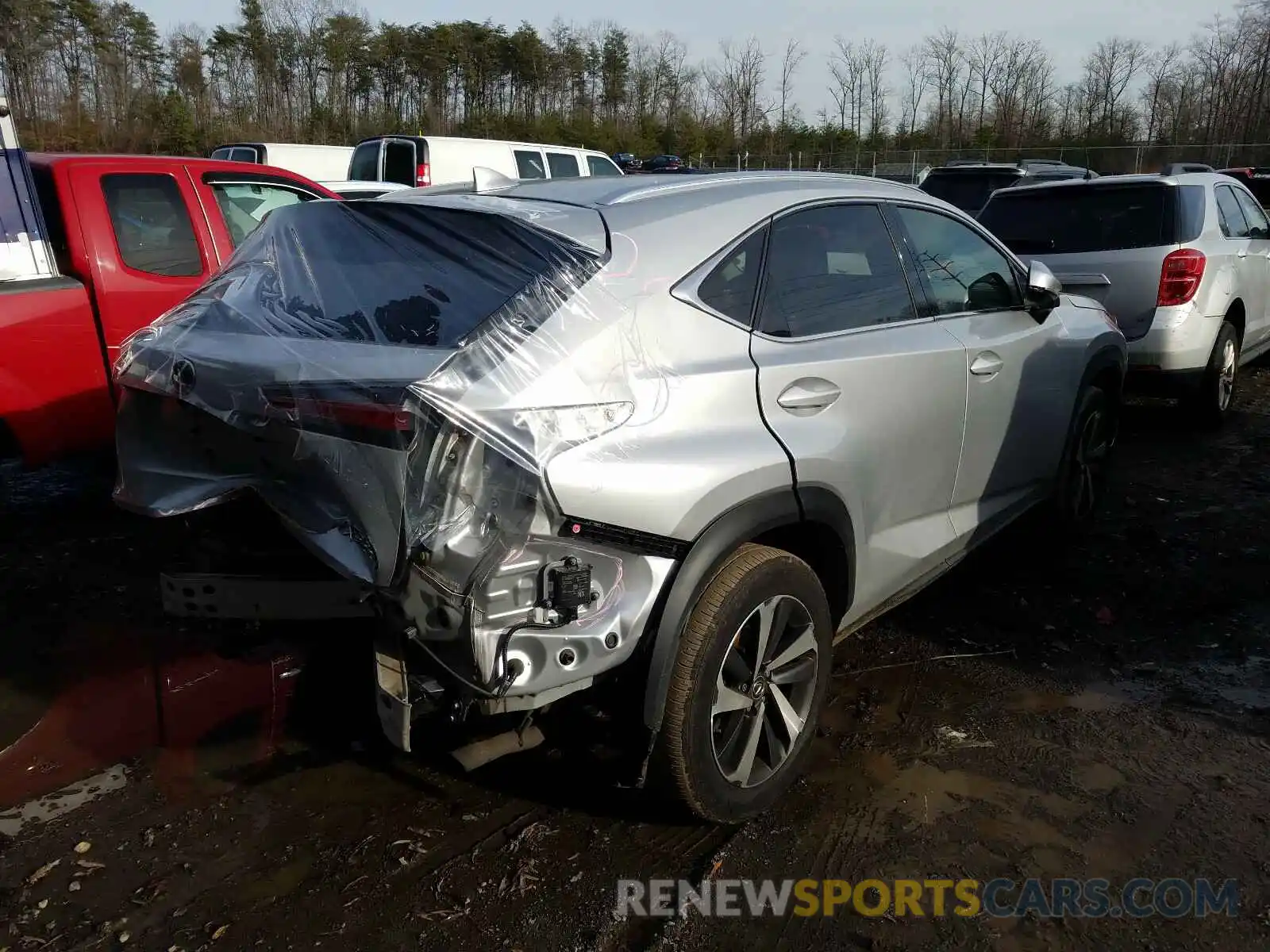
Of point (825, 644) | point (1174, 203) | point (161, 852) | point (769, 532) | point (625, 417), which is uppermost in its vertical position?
point (1174, 203)

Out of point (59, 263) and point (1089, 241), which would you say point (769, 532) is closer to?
point (59, 263)

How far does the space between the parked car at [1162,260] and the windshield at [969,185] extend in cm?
735

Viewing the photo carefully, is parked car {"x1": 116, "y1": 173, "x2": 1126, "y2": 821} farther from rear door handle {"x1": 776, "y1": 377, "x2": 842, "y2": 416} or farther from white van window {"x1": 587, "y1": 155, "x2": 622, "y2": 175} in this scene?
white van window {"x1": 587, "y1": 155, "x2": 622, "y2": 175}

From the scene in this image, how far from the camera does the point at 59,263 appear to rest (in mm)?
5266

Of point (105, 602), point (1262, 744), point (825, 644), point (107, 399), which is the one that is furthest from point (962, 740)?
point (107, 399)

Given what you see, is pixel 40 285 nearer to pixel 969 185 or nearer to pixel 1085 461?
pixel 1085 461

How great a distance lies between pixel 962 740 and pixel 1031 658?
77 centimetres

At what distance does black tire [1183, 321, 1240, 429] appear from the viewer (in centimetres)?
688

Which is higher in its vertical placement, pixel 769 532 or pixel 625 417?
pixel 625 417

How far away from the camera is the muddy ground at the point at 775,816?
246cm

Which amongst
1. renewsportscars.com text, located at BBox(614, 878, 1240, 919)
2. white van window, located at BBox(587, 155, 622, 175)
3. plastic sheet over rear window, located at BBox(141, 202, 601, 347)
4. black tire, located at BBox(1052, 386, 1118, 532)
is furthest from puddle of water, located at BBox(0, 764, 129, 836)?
white van window, located at BBox(587, 155, 622, 175)

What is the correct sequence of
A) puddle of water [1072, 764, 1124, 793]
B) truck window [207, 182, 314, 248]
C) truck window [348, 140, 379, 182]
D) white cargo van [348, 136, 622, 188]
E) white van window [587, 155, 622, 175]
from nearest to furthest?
puddle of water [1072, 764, 1124, 793] → truck window [207, 182, 314, 248] → white cargo van [348, 136, 622, 188] → truck window [348, 140, 379, 182] → white van window [587, 155, 622, 175]

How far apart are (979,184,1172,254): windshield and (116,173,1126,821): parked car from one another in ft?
13.1

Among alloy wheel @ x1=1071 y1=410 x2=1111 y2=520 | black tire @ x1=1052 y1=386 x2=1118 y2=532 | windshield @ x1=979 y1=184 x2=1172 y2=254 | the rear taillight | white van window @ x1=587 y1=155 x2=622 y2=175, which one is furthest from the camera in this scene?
white van window @ x1=587 y1=155 x2=622 y2=175
